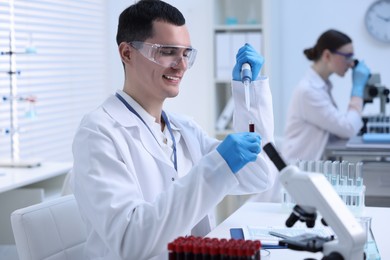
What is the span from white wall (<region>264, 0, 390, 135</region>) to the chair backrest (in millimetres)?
2909

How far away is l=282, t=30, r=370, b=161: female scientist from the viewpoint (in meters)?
3.72

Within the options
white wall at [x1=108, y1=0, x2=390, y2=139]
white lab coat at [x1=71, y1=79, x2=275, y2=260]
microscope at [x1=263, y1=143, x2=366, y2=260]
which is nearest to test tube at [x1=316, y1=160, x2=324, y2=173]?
white lab coat at [x1=71, y1=79, x2=275, y2=260]

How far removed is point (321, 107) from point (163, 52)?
212cm

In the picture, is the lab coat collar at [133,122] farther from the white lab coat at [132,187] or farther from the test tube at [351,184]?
the test tube at [351,184]

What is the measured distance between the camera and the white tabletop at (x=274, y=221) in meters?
1.63

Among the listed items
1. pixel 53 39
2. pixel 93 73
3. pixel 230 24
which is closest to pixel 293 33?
pixel 230 24

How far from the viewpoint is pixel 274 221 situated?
6.57ft

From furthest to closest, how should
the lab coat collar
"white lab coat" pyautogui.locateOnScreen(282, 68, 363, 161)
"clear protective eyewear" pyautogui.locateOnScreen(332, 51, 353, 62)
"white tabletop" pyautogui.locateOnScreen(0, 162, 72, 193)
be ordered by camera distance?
"clear protective eyewear" pyautogui.locateOnScreen(332, 51, 353, 62) → "white lab coat" pyautogui.locateOnScreen(282, 68, 363, 161) → "white tabletop" pyautogui.locateOnScreen(0, 162, 72, 193) → the lab coat collar

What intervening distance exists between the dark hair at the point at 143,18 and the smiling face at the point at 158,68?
0.02 m

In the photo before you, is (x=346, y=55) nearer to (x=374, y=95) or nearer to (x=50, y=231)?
(x=374, y=95)

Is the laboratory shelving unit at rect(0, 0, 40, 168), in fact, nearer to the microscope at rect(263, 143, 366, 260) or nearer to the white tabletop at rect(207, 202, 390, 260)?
the white tabletop at rect(207, 202, 390, 260)

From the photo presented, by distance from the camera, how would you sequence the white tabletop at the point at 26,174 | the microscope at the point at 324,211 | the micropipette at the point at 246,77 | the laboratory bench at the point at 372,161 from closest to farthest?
the microscope at the point at 324,211 < the micropipette at the point at 246,77 < the white tabletop at the point at 26,174 < the laboratory bench at the point at 372,161

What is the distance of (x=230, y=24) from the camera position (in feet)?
14.3

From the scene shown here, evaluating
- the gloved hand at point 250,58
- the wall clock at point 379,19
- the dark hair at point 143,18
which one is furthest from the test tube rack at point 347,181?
the wall clock at point 379,19
